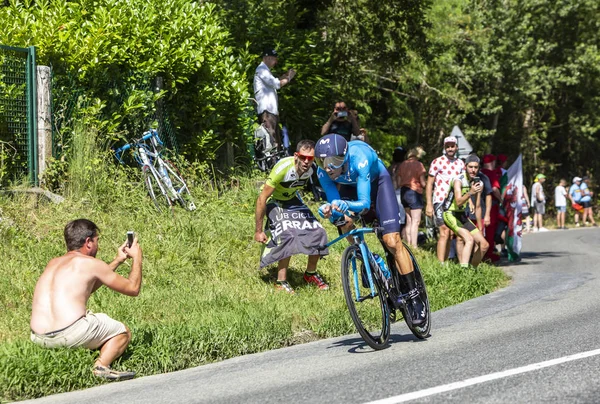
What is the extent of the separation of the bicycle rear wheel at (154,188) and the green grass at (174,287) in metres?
0.14

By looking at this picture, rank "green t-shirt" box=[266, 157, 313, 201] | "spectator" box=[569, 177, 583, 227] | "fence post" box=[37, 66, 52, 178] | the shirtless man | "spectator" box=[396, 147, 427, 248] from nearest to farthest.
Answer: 1. the shirtless man
2. "green t-shirt" box=[266, 157, 313, 201]
3. "fence post" box=[37, 66, 52, 178]
4. "spectator" box=[396, 147, 427, 248]
5. "spectator" box=[569, 177, 583, 227]

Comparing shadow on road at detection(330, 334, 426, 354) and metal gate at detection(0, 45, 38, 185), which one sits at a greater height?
metal gate at detection(0, 45, 38, 185)

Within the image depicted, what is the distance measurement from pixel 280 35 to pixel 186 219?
7.49m

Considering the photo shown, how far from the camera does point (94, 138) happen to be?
46.6 feet

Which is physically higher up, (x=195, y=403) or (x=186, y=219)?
(x=186, y=219)

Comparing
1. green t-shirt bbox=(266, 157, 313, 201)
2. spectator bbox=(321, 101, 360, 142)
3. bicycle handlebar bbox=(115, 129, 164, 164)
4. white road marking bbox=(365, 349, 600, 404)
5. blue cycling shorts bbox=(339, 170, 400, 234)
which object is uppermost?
spectator bbox=(321, 101, 360, 142)

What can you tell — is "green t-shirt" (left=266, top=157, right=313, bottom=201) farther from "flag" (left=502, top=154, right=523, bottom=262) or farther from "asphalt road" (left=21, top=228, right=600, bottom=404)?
"flag" (left=502, top=154, right=523, bottom=262)

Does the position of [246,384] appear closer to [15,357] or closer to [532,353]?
[15,357]

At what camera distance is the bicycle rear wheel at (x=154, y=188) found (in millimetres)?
14218

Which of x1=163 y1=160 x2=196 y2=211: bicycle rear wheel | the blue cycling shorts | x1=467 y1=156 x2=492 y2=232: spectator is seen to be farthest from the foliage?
the blue cycling shorts

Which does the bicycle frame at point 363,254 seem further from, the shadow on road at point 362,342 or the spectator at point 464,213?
the spectator at point 464,213

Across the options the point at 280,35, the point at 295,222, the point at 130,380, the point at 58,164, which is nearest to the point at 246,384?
the point at 130,380

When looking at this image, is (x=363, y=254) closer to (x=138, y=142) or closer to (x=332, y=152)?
(x=332, y=152)

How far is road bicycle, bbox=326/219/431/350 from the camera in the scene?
8141 millimetres
